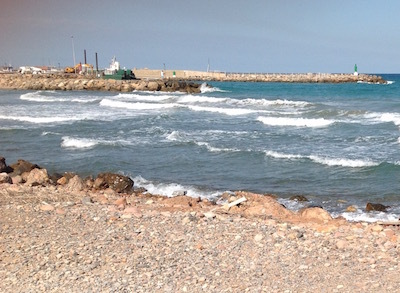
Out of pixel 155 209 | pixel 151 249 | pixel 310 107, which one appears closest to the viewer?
pixel 151 249

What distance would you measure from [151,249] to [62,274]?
1.23 meters

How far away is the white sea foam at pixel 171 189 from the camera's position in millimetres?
11812

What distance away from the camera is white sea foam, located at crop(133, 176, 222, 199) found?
465 inches

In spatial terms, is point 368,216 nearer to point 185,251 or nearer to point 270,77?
point 185,251

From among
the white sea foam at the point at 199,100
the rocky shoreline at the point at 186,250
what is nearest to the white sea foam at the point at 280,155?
the rocky shoreline at the point at 186,250

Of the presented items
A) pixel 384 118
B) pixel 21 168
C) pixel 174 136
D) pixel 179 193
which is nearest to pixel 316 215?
pixel 179 193

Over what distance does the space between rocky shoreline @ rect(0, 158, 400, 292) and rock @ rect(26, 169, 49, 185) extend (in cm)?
290

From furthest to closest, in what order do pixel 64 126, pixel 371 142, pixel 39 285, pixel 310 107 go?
pixel 310 107, pixel 64 126, pixel 371 142, pixel 39 285

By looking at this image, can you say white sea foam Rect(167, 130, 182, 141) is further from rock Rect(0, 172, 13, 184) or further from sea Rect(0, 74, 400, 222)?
rock Rect(0, 172, 13, 184)

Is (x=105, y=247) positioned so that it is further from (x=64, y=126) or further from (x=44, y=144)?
(x=64, y=126)

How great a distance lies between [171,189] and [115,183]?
1338mm

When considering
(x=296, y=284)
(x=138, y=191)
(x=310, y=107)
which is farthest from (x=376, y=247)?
(x=310, y=107)

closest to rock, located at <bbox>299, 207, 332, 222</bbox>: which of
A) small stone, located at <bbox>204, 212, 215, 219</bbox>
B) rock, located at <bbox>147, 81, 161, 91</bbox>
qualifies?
small stone, located at <bbox>204, 212, 215, 219</bbox>

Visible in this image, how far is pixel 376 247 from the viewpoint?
675cm
